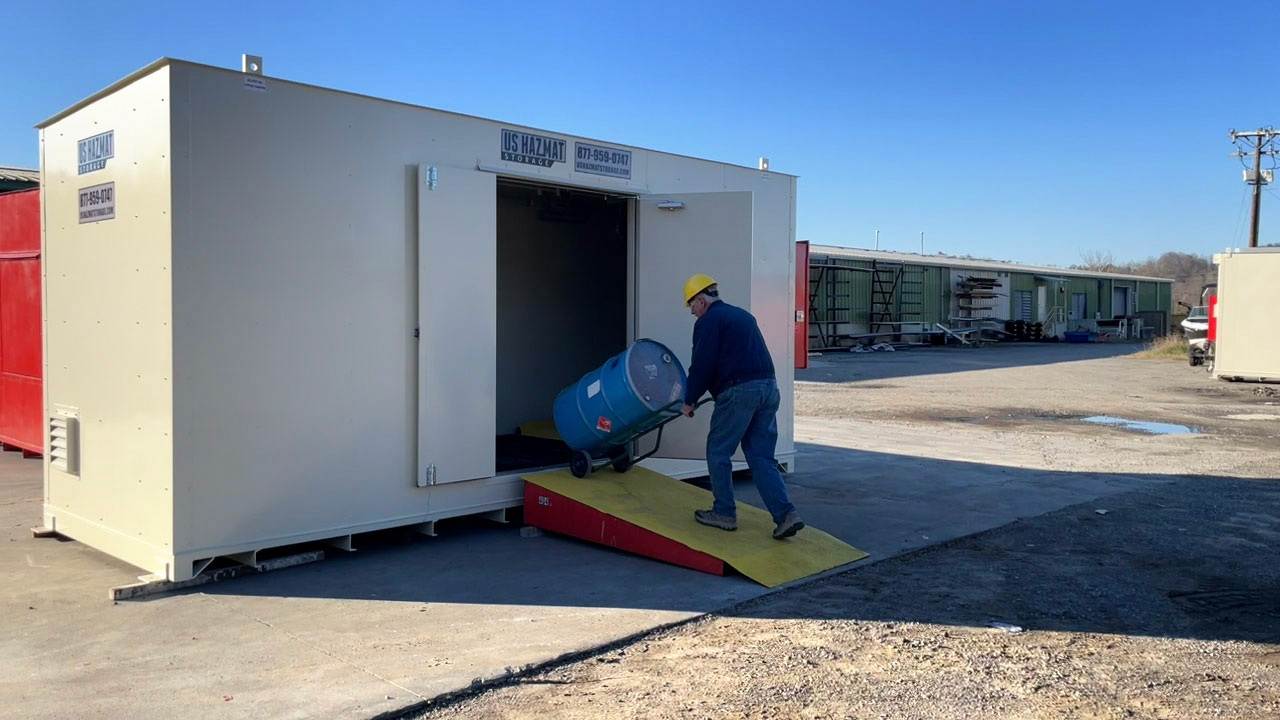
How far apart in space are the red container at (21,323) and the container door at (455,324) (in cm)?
523

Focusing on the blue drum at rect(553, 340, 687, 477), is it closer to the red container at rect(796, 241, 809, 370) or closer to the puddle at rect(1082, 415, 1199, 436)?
the red container at rect(796, 241, 809, 370)

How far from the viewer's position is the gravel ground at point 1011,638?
396cm

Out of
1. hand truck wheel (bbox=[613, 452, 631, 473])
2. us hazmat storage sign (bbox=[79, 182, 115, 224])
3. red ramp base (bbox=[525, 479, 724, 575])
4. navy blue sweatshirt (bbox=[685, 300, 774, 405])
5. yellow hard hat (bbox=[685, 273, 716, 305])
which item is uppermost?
us hazmat storage sign (bbox=[79, 182, 115, 224])

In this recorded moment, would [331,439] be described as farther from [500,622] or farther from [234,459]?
[500,622]

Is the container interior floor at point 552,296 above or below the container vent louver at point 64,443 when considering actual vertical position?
above

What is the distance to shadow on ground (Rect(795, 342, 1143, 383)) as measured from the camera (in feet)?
82.4

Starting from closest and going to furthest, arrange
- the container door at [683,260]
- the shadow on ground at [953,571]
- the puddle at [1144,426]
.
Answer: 1. the shadow on ground at [953,571]
2. the container door at [683,260]
3. the puddle at [1144,426]

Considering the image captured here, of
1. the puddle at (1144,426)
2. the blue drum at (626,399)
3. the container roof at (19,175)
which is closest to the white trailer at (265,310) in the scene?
the blue drum at (626,399)

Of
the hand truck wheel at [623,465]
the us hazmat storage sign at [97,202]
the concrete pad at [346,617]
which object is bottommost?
the concrete pad at [346,617]

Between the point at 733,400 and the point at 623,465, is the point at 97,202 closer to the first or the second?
the point at 623,465

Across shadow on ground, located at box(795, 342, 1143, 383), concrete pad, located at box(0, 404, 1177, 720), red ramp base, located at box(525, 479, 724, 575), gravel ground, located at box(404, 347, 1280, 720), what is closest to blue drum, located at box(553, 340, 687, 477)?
red ramp base, located at box(525, 479, 724, 575)

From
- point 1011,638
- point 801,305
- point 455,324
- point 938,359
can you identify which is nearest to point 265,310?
point 455,324

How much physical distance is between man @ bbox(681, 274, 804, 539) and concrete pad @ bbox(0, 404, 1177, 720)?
2.16 ft

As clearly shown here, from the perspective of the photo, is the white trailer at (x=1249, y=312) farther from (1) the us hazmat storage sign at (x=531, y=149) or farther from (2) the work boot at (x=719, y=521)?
(2) the work boot at (x=719, y=521)
